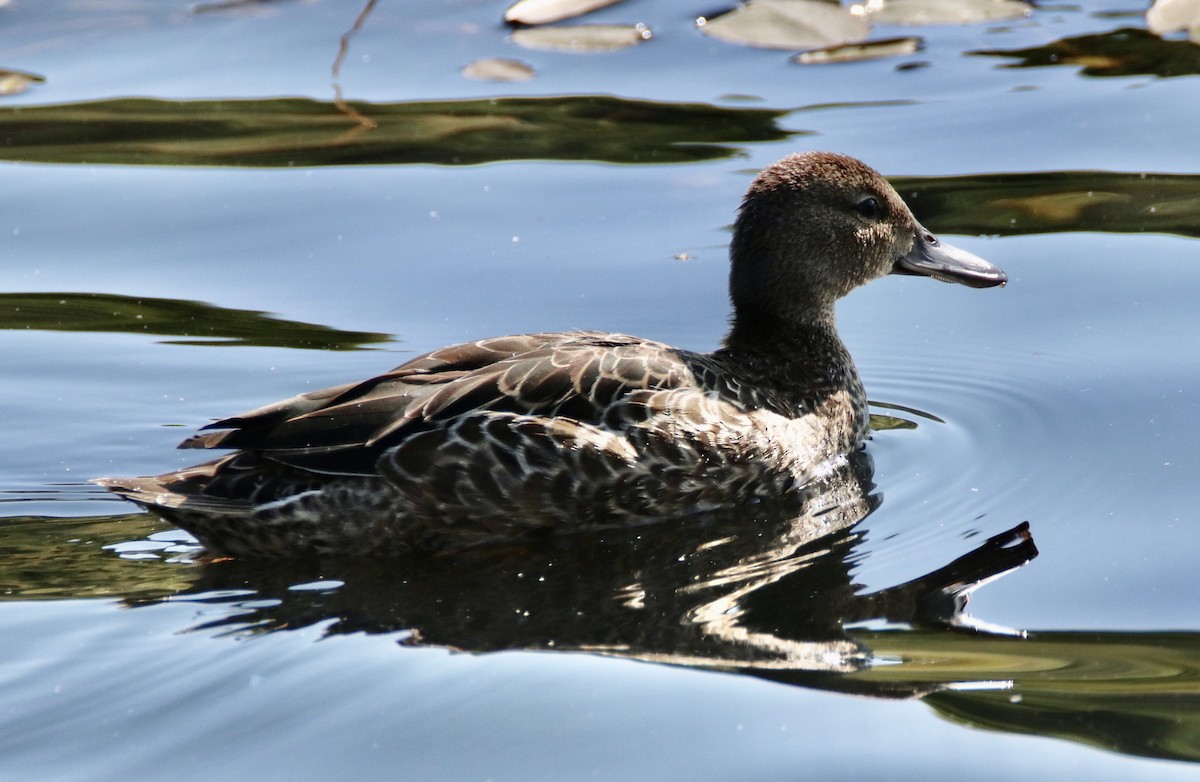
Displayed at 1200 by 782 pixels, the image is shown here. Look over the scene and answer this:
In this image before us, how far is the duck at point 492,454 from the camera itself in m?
6.61

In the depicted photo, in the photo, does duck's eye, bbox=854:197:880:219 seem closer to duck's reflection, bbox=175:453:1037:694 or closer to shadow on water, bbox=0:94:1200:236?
duck's reflection, bbox=175:453:1037:694

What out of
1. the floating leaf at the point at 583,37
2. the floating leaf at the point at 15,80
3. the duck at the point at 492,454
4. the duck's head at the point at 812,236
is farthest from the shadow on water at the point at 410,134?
the duck at the point at 492,454

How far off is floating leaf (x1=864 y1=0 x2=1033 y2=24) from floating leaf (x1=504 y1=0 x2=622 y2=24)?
6.84 ft

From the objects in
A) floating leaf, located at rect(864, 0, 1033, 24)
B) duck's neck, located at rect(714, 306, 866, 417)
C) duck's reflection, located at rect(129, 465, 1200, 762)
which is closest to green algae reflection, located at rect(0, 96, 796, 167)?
floating leaf, located at rect(864, 0, 1033, 24)

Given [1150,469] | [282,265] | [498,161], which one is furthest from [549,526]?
[498,161]

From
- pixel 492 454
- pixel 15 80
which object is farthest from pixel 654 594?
pixel 15 80

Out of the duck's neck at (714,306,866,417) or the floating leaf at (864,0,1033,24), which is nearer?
the duck's neck at (714,306,866,417)

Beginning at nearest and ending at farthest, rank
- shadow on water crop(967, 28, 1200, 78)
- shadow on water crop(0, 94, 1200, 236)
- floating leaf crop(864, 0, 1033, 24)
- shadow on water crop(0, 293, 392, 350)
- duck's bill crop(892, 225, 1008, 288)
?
duck's bill crop(892, 225, 1008, 288) → shadow on water crop(0, 293, 392, 350) → shadow on water crop(0, 94, 1200, 236) → shadow on water crop(967, 28, 1200, 78) → floating leaf crop(864, 0, 1033, 24)

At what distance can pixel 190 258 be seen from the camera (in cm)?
984

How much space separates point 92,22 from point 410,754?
9.83 meters

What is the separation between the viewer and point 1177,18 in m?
12.1

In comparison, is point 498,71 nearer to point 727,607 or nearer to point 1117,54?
point 1117,54

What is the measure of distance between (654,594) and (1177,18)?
26.2 ft

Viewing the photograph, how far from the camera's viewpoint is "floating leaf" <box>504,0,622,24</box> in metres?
12.6
